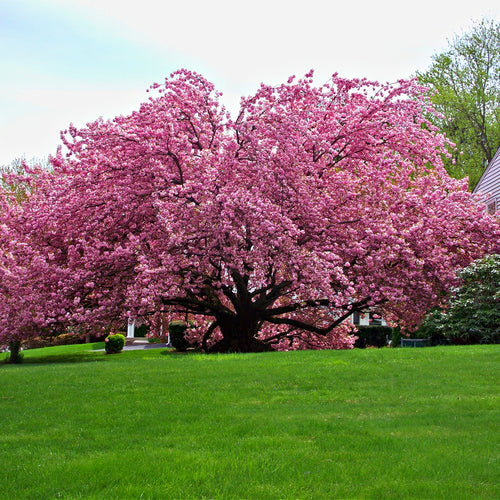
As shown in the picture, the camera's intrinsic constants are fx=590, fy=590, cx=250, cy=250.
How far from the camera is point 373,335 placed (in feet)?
92.8

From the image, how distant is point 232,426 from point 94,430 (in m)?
1.52

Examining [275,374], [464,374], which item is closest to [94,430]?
[275,374]

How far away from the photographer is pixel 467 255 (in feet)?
55.3

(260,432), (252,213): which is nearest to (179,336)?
(252,213)

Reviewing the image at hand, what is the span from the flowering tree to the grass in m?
4.72

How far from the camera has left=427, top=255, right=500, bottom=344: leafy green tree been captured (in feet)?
48.4

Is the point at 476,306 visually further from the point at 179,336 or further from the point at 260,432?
the point at 179,336

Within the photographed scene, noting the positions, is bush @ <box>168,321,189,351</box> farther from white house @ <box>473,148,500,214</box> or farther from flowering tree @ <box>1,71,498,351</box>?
white house @ <box>473,148,500,214</box>

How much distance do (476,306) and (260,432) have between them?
35.0 ft

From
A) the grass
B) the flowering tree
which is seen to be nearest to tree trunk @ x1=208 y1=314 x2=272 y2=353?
the flowering tree

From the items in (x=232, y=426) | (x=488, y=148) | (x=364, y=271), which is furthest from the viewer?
(x=488, y=148)

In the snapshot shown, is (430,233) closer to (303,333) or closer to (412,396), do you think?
(303,333)

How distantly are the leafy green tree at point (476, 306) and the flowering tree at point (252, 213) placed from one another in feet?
2.20

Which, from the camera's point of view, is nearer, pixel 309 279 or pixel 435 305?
pixel 309 279
